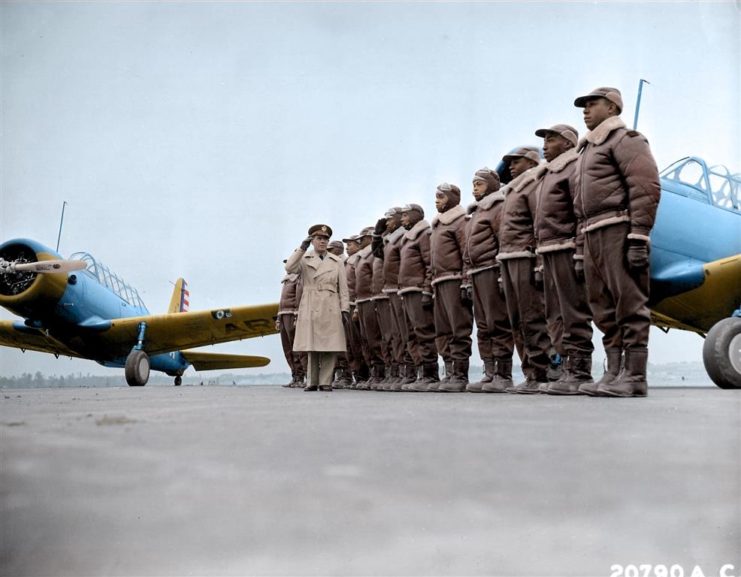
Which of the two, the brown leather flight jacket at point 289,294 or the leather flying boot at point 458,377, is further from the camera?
the brown leather flight jacket at point 289,294

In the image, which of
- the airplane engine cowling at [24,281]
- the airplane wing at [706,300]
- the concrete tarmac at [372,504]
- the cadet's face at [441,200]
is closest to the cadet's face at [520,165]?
the cadet's face at [441,200]

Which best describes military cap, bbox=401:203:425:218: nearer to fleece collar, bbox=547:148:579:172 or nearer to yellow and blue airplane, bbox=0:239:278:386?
fleece collar, bbox=547:148:579:172

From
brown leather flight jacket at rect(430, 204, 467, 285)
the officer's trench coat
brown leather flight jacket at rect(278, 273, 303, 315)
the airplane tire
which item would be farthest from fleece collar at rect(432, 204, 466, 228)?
brown leather flight jacket at rect(278, 273, 303, 315)

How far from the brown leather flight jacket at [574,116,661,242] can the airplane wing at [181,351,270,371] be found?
19040mm

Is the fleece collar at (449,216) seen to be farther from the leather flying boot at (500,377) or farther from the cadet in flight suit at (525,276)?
the leather flying boot at (500,377)

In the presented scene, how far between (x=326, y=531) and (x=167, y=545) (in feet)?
1.08

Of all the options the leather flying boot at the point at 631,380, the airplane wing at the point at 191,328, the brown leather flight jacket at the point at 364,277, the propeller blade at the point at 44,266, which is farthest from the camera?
the airplane wing at the point at 191,328

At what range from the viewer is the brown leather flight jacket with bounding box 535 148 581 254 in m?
5.20

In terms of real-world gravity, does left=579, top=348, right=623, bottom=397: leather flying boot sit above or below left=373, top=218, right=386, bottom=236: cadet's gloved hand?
below

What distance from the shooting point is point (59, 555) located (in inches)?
57.6

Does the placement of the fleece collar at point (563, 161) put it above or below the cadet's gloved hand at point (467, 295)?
above

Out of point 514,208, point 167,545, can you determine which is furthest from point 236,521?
point 514,208

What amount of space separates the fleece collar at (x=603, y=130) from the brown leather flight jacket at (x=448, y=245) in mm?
2039

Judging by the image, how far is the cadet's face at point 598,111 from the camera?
16.2 ft
